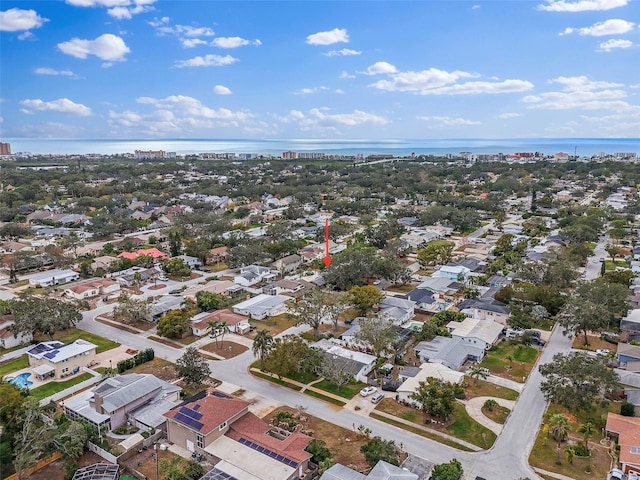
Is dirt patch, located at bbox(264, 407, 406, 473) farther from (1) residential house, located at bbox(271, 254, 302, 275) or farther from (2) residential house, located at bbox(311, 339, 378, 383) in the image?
(1) residential house, located at bbox(271, 254, 302, 275)

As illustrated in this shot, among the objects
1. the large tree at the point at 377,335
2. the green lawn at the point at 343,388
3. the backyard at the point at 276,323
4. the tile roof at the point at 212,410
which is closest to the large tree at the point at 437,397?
the green lawn at the point at 343,388

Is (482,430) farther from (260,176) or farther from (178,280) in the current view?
(260,176)

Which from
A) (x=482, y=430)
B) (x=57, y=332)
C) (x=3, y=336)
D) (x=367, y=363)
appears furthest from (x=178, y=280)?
(x=482, y=430)

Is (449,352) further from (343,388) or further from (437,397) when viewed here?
(343,388)

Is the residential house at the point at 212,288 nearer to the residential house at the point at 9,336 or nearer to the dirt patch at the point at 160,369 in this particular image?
the dirt patch at the point at 160,369

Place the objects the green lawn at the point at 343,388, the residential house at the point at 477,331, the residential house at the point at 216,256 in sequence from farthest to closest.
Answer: the residential house at the point at 216,256, the residential house at the point at 477,331, the green lawn at the point at 343,388

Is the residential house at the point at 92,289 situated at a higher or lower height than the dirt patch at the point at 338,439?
higher
